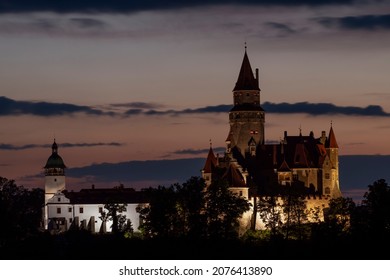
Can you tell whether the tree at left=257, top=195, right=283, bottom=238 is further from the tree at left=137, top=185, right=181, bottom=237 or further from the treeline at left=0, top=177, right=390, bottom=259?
the tree at left=137, top=185, right=181, bottom=237

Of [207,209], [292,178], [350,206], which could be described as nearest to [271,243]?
[207,209]

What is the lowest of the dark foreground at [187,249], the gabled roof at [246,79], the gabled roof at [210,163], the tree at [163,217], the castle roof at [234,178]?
the dark foreground at [187,249]

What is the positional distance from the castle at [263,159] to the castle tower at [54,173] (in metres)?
23.4

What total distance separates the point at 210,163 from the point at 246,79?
14670 mm

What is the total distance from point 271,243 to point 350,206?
26.0 metres

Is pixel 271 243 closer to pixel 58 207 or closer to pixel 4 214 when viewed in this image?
pixel 4 214

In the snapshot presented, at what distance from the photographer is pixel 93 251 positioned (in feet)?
390

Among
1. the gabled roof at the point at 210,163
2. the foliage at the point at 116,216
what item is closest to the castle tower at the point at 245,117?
the gabled roof at the point at 210,163

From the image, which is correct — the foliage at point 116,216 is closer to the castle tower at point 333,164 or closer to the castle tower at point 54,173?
the castle tower at point 54,173

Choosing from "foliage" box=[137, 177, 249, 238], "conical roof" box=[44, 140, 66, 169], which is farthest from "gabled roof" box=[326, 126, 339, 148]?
"conical roof" box=[44, 140, 66, 169]

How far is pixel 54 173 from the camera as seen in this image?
18312 centimetres

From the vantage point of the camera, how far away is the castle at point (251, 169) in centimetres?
16438

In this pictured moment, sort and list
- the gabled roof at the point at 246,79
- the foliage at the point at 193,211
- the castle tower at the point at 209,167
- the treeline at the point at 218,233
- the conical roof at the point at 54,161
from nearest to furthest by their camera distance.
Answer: the treeline at the point at 218,233, the foliage at the point at 193,211, the castle tower at the point at 209,167, the gabled roof at the point at 246,79, the conical roof at the point at 54,161

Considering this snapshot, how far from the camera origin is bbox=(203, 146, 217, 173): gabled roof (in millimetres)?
163375
